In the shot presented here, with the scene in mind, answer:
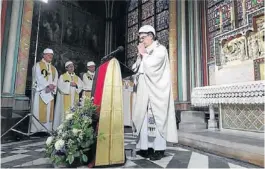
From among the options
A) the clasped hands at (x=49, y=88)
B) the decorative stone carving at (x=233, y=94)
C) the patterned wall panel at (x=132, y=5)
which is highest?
the patterned wall panel at (x=132, y=5)

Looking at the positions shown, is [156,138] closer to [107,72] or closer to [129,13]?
[107,72]

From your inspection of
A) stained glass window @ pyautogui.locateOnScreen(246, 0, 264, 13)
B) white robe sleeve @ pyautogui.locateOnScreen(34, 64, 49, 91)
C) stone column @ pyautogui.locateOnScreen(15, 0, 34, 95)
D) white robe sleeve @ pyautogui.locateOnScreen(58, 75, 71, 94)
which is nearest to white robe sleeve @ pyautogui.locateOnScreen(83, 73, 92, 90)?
white robe sleeve @ pyautogui.locateOnScreen(58, 75, 71, 94)

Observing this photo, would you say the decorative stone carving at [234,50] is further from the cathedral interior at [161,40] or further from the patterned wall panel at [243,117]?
the patterned wall panel at [243,117]

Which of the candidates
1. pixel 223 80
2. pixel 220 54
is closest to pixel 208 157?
pixel 223 80

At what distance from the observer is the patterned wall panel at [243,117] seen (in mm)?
Answer: 3557

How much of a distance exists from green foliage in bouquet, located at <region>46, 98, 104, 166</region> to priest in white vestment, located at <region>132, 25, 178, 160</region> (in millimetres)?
667

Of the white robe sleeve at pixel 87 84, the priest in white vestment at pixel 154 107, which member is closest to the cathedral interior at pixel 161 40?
the priest in white vestment at pixel 154 107

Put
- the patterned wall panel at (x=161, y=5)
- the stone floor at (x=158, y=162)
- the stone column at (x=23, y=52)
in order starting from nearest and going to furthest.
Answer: the stone floor at (x=158, y=162)
the stone column at (x=23, y=52)
the patterned wall panel at (x=161, y=5)

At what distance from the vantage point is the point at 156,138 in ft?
9.06

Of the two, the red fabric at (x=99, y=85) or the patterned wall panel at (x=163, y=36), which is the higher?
the patterned wall panel at (x=163, y=36)

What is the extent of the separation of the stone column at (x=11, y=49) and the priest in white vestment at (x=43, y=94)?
1.65ft

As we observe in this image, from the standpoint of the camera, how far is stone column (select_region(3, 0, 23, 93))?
462cm

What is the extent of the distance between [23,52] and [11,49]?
288mm

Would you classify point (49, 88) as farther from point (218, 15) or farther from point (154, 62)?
point (218, 15)
